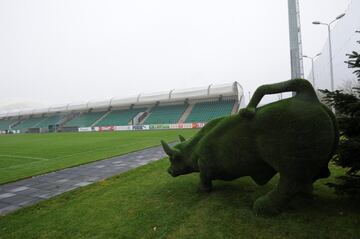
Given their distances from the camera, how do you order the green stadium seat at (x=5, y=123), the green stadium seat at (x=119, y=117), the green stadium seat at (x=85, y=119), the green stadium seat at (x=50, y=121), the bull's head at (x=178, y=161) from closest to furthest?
the bull's head at (x=178, y=161) < the green stadium seat at (x=119, y=117) < the green stadium seat at (x=85, y=119) < the green stadium seat at (x=50, y=121) < the green stadium seat at (x=5, y=123)

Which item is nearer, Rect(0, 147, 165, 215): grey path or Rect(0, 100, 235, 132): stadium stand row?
Rect(0, 147, 165, 215): grey path

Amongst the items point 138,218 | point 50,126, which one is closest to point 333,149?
point 138,218

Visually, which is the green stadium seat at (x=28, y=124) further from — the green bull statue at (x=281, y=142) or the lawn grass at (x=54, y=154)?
the green bull statue at (x=281, y=142)

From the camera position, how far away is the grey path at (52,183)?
686 cm

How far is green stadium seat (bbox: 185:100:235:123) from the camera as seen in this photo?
42.3m

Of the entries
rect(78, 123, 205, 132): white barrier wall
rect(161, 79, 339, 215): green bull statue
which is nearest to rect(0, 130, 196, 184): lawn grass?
rect(161, 79, 339, 215): green bull statue

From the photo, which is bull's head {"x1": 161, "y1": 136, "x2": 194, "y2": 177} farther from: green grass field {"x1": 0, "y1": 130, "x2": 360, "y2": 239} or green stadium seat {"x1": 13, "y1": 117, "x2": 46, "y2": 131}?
green stadium seat {"x1": 13, "y1": 117, "x2": 46, "y2": 131}

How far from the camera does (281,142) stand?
3830mm

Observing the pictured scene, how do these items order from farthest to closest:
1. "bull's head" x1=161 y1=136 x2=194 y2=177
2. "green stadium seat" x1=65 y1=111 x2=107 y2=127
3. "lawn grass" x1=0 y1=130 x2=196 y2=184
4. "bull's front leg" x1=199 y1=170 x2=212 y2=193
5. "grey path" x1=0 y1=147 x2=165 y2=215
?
"green stadium seat" x1=65 y1=111 x2=107 y2=127 < "lawn grass" x1=0 y1=130 x2=196 y2=184 < "grey path" x1=0 y1=147 x2=165 y2=215 < "bull's head" x1=161 y1=136 x2=194 y2=177 < "bull's front leg" x1=199 y1=170 x2=212 y2=193

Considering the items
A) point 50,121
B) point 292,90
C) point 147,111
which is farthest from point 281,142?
point 50,121

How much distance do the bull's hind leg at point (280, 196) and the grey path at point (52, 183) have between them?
5800mm

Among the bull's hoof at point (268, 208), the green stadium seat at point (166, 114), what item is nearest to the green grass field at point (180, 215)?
the bull's hoof at point (268, 208)

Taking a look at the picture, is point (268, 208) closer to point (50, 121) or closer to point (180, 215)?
point (180, 215)

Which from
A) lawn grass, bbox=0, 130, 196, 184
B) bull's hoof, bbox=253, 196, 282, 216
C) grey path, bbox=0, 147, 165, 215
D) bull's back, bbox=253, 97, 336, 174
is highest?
bull's back, bbox=253, 97, 336, 174
